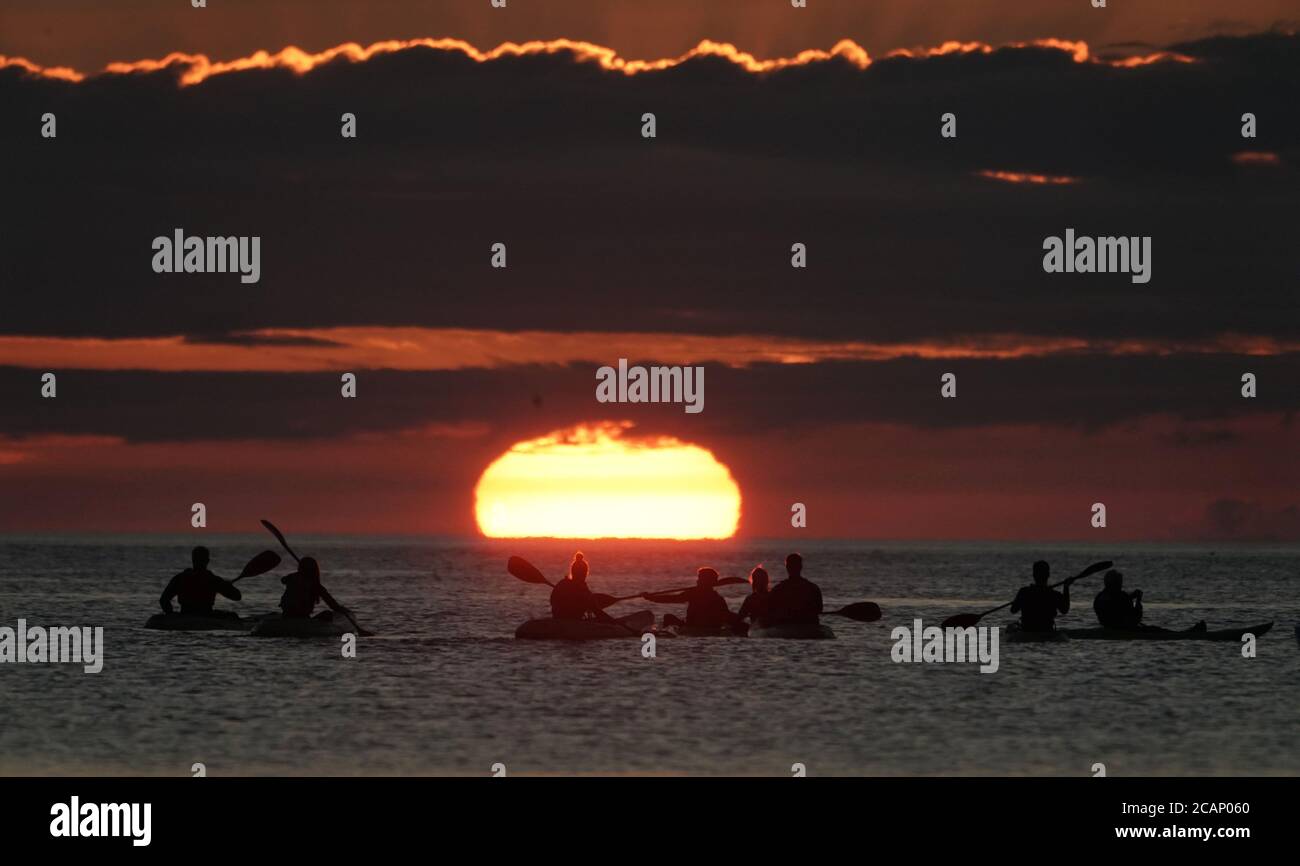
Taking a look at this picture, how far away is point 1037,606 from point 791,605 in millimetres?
7163

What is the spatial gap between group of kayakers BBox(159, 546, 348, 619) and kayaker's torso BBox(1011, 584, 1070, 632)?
20.1m

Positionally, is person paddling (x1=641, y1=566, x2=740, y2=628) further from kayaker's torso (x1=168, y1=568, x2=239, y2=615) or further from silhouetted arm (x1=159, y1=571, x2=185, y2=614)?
silhouetted arm (x1=159, y1=571, x2=185, y2=614)

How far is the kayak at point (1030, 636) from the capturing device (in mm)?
54312

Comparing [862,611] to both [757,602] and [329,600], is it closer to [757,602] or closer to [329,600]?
[757,602]

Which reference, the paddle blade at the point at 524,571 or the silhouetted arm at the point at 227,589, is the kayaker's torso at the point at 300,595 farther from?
the paddle blade at the point at 524,571

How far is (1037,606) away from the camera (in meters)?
53.9

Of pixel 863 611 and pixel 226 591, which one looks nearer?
pixel 226 591

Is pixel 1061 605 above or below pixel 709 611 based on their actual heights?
above

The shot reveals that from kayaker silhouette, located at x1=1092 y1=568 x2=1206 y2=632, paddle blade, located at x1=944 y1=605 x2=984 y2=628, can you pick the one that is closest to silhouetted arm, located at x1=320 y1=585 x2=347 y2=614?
paddle blade, located at x1=944 y1=605 x2=984 y2=628

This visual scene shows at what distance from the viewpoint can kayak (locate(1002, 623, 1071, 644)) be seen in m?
54.3

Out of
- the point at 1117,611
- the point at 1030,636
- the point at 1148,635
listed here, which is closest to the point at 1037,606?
the point at 1030,636
